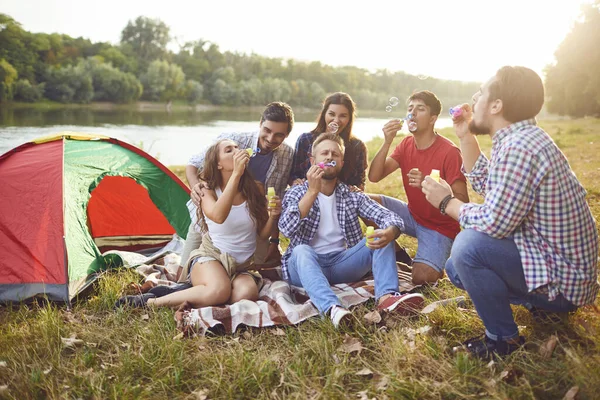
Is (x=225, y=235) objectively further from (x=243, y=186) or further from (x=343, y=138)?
(x=343, y=138)

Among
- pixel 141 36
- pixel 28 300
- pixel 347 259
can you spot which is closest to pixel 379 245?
pixel 347 259

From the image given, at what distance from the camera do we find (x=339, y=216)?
3645 mm

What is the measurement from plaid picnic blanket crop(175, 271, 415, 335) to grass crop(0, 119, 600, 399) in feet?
0.23

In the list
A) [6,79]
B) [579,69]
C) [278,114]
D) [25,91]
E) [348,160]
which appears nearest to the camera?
[278,114]

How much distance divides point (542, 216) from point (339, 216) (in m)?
1.66

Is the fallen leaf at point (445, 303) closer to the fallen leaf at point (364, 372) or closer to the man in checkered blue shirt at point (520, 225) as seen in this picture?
the man in checkered blue shirt at point (520, 225)

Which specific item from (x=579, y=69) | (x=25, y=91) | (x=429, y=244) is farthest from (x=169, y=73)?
(x=429, y=244)

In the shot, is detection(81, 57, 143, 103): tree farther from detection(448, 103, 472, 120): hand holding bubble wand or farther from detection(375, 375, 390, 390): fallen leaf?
detection(375, 375, 390, 390): fallen leaf

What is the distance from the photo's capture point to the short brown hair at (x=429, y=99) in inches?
→ 149

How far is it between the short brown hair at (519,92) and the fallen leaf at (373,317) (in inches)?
53.3

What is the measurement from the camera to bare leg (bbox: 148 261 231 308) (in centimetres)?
329

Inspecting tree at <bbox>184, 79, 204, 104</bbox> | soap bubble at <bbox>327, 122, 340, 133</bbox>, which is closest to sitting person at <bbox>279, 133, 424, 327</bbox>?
soap bubble at <bbox>327, 122, 340, 133</bbox>

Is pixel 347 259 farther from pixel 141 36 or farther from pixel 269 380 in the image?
pixel 141 36

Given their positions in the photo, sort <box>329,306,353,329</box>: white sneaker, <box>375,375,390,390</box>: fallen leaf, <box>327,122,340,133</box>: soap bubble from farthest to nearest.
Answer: <box>327,122,340,133</box>: soap bubble
<box>329,306,353,329</box>: white sneaker
<box>375,375,390,390</box>: fallen leaf
